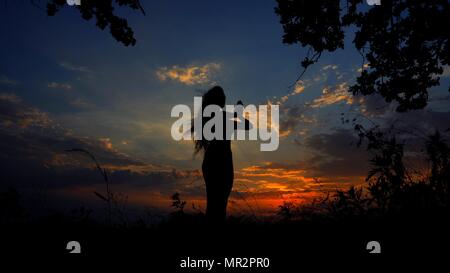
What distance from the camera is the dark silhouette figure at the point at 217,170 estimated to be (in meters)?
7.79

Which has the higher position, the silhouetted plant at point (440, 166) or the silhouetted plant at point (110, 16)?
the silhouetted plant at point (110, 16)

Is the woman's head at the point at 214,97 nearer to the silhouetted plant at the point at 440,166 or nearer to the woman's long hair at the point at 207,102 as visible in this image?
the woman's long hair at the point at 207,102

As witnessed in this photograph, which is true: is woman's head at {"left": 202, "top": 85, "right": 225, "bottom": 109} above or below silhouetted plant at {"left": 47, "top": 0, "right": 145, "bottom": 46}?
below

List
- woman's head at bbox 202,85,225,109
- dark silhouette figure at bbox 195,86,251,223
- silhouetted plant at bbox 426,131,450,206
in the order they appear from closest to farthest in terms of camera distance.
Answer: silhouetted plant at bbox 426,131,450,206, dark silhouette figure at bbox 195,86,251,223, woman's head at bbox 202,85,225,109

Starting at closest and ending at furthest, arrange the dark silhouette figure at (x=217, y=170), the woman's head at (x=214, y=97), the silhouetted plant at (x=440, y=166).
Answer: the silhouetted plant at (x=440, y=166) < the dark silhouette figure at (x=217, y=170) < the woman's head at (x=214, y=97)

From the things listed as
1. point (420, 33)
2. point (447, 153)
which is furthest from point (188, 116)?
point (420, 33)

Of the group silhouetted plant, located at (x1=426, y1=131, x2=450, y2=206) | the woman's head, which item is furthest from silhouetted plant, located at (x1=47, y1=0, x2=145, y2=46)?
silhouetted plant, located at (x1=426, y1=131, x2=450, y2=206)

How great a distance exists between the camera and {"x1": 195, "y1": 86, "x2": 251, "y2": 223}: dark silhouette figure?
7.79 metres

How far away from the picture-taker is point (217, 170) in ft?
25.6

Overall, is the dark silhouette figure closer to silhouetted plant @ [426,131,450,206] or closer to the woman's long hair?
the woman's long hair

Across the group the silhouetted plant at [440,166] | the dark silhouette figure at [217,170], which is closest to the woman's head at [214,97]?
the dark silhouette figure at [217,170]

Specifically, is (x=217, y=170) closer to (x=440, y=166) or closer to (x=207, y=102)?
(x=207, y=102)
